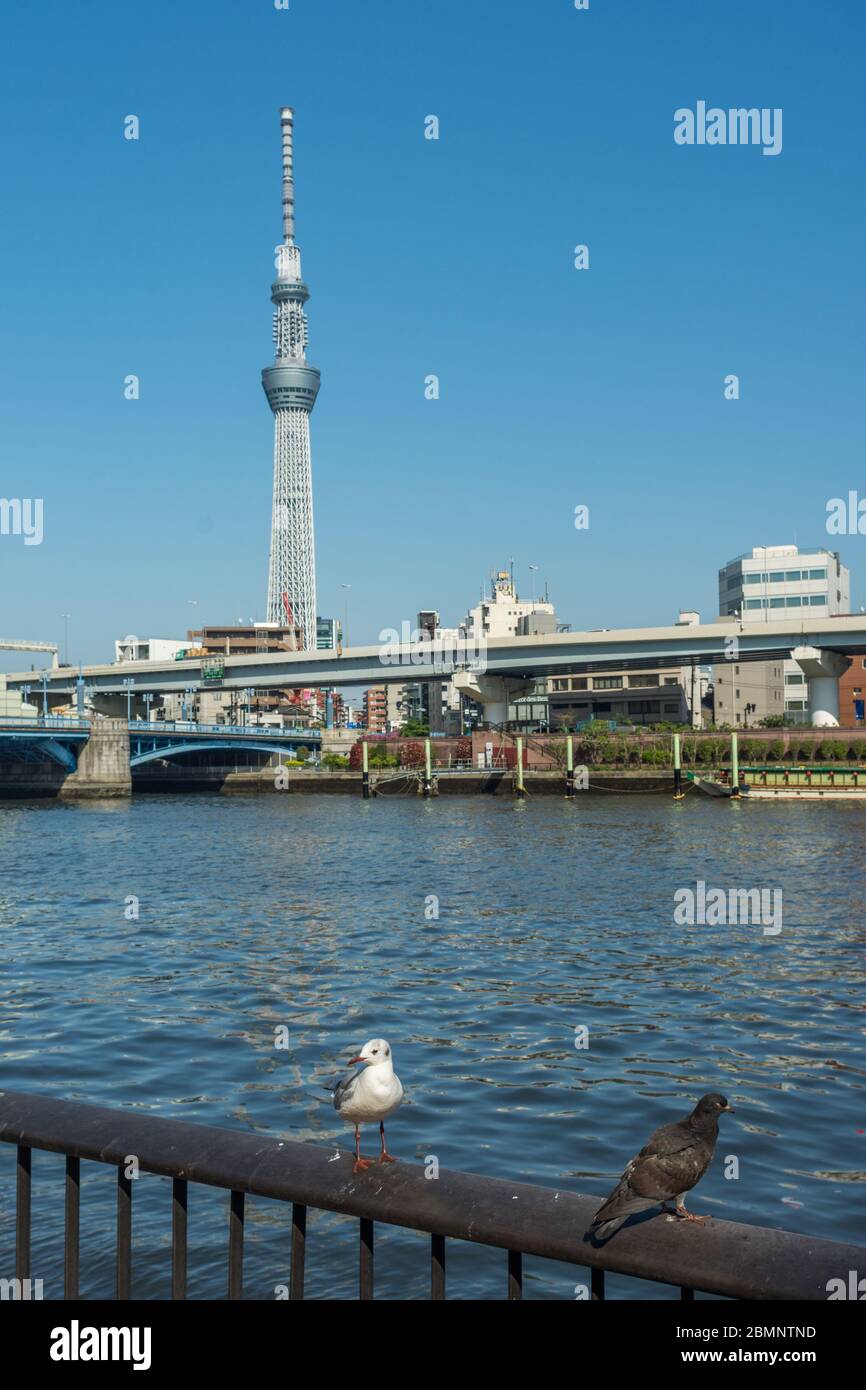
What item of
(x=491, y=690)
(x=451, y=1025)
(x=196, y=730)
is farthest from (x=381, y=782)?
(x=451, y=1025)

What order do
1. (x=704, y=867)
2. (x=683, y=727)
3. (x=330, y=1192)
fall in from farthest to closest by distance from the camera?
(x=683, y=727)
(x=704, y=867)
(x=330, y=1192)

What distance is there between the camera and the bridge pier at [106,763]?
11369 centimetres

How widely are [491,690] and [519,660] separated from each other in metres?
8.19

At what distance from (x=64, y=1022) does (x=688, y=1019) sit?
11072 mm

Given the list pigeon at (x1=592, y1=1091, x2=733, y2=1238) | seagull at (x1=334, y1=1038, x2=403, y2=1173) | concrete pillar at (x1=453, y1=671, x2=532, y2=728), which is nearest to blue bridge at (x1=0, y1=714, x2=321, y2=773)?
concrete pillar at (x1=453, y1=671, x2=532, y2=728)

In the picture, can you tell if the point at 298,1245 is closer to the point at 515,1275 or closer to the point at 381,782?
the point at 515,1275

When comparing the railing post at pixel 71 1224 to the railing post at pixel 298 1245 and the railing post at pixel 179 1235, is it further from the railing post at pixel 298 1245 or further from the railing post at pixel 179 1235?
the railing post at pixel 298 1245

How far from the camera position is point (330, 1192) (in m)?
4.16

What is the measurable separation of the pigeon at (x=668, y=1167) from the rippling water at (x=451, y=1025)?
21.2 ft

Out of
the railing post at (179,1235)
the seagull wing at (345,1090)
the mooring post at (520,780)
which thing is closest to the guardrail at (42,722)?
the mooring post at (520,780)

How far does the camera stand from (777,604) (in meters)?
146

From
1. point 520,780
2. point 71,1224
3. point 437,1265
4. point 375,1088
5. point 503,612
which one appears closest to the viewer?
point 437,1265
